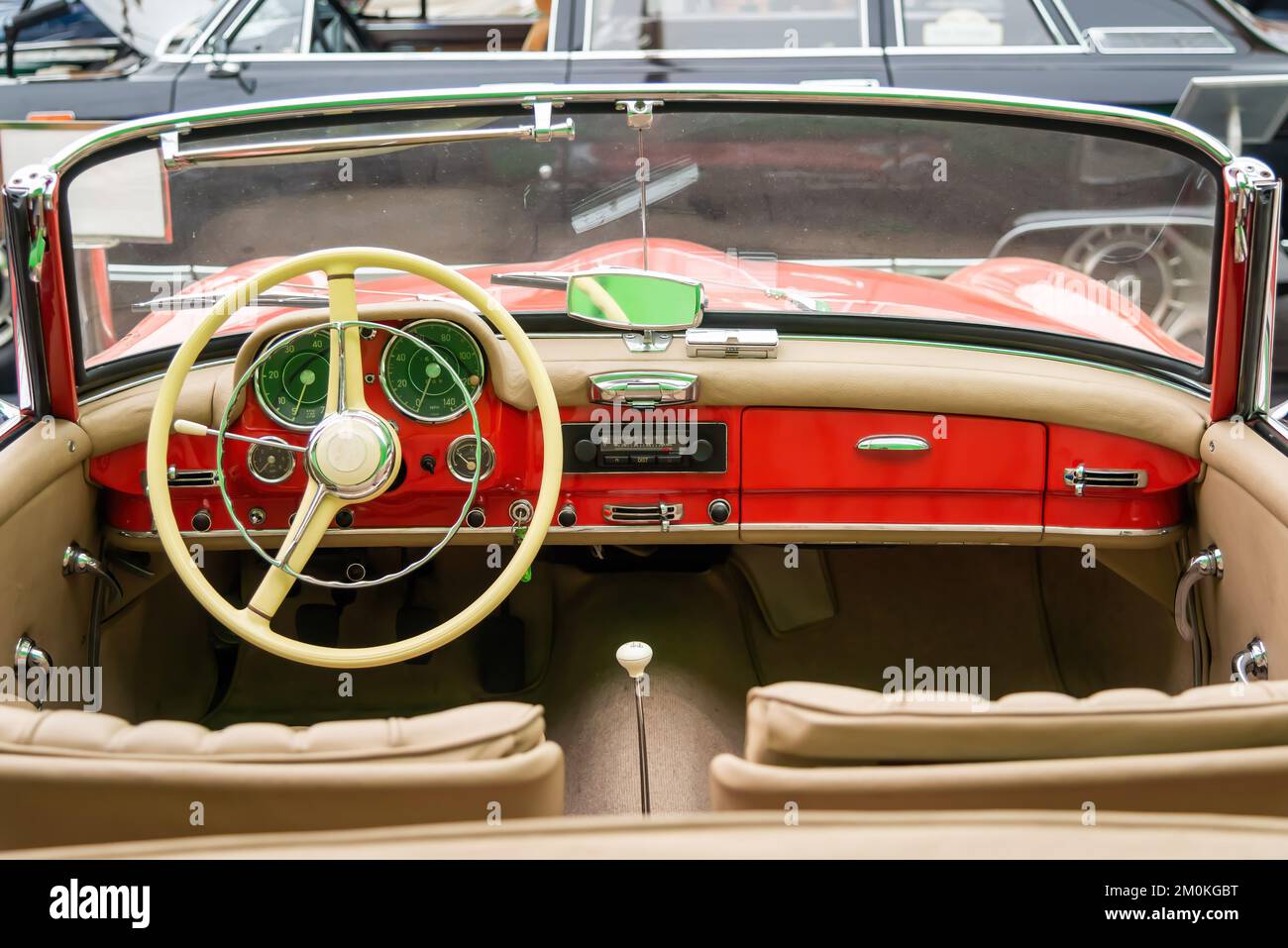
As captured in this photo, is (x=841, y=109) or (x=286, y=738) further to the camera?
(x=841, y=109)

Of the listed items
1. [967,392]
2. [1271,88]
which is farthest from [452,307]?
[1271,88]

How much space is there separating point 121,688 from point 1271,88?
4.74m

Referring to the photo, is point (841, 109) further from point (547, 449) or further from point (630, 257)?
point (547, 449)

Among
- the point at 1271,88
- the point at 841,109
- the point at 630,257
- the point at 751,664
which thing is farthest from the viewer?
the point at 1271,88

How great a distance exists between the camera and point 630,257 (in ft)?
8.26

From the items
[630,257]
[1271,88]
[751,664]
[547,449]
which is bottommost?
[751,664]

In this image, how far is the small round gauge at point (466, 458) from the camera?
2.25 m

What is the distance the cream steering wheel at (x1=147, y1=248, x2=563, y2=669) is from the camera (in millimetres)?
1925

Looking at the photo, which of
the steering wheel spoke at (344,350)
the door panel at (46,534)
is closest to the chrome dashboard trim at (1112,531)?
the steering wheel spoke at (344,350)

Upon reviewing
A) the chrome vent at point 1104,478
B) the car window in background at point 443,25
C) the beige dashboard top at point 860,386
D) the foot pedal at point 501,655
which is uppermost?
the car window in background at point 443,25

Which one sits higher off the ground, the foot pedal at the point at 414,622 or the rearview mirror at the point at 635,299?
the rearview mirror at the point at 635,299

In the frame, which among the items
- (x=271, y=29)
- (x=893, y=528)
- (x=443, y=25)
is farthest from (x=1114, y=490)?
(x=443, y=25)

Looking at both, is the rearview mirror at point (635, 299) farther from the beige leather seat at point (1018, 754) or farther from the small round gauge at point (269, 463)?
the beige leather seat at point (1018, 754)

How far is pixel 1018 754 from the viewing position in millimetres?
1354
